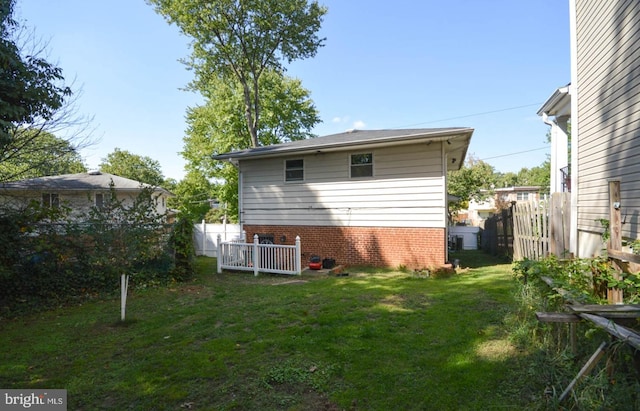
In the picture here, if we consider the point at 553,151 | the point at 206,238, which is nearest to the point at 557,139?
the point at 553,151

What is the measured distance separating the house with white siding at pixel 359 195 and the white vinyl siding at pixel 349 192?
0.03 metres

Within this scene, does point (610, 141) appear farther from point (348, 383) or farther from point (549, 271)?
point (348, 383)

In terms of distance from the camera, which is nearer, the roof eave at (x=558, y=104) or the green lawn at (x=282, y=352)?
the green lawn at (x=282, y=352)

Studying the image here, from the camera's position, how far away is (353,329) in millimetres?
4445

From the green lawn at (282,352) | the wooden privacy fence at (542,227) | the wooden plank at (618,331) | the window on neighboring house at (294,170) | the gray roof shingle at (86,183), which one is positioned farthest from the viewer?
the gray roof shingle at (86,183)

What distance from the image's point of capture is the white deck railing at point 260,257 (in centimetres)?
926

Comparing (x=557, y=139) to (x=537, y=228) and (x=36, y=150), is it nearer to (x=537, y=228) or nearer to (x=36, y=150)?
(x=537, y=228)

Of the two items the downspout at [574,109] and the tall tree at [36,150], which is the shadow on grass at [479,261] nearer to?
the downspout at [574,109]

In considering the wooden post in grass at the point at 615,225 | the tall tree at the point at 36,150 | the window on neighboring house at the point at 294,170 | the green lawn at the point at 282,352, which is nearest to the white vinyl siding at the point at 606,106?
the wooden post in grass at the point at 615,225

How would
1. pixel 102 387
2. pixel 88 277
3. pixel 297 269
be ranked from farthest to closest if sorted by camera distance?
1. pixel 297 269
2. pixel 88 277
3. pixel 102 387

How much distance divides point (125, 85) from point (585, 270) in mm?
16130

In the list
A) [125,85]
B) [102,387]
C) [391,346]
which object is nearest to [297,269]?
[391,346]

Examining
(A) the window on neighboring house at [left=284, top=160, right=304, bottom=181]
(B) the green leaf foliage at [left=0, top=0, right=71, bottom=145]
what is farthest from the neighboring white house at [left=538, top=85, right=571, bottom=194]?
(B) the green leaf foliage at [left=0, top=0, right=71, bottom=145]

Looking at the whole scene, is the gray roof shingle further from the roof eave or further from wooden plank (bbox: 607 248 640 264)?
wooden plank (bbox: 607 248 640 264)
